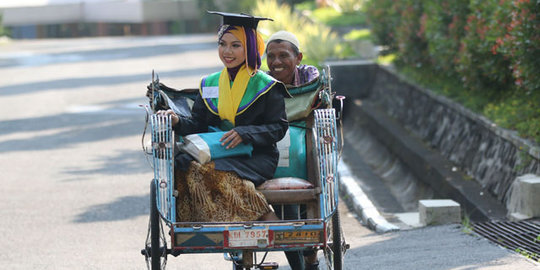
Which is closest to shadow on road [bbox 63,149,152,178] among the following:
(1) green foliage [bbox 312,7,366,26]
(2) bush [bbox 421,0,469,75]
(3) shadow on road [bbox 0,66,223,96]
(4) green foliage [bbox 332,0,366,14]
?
(2) bush [bbox 421,0,469,75]

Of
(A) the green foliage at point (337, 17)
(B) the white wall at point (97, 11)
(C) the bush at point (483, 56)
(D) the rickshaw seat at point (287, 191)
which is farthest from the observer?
(B) the white wall at point (97, 11)

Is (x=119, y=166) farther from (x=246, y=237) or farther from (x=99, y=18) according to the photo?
(x=99, y=18)

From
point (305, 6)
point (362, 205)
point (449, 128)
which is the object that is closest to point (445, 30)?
point (449, 128)

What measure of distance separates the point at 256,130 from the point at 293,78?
62.6 inches

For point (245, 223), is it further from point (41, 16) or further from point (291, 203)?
point (41, 16)

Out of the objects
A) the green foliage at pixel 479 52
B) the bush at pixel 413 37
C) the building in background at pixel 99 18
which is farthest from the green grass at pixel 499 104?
the building in background at pixel 99 18

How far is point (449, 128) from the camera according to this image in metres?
13.5

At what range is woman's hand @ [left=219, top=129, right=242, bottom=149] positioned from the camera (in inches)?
225

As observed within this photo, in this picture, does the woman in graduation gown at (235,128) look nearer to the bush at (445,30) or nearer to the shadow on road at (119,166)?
the shadow on road at (119,166)

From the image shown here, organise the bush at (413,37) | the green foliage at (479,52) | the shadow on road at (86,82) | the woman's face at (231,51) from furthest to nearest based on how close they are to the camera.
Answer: the shadow on road at (86,82) < the bush at (413,37) < the green foliage at (479,52) < the woman's face at (231,51)

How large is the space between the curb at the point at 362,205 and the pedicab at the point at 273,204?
11.0 ft

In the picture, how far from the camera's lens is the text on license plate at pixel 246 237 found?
548 centimetres

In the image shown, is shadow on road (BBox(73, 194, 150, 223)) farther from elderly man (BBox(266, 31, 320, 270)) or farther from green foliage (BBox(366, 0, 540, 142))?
green foliage (BBox(366, 0, 540, 142))

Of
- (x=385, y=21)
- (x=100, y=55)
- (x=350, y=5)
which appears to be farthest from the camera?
A: (x=350, y=5)
